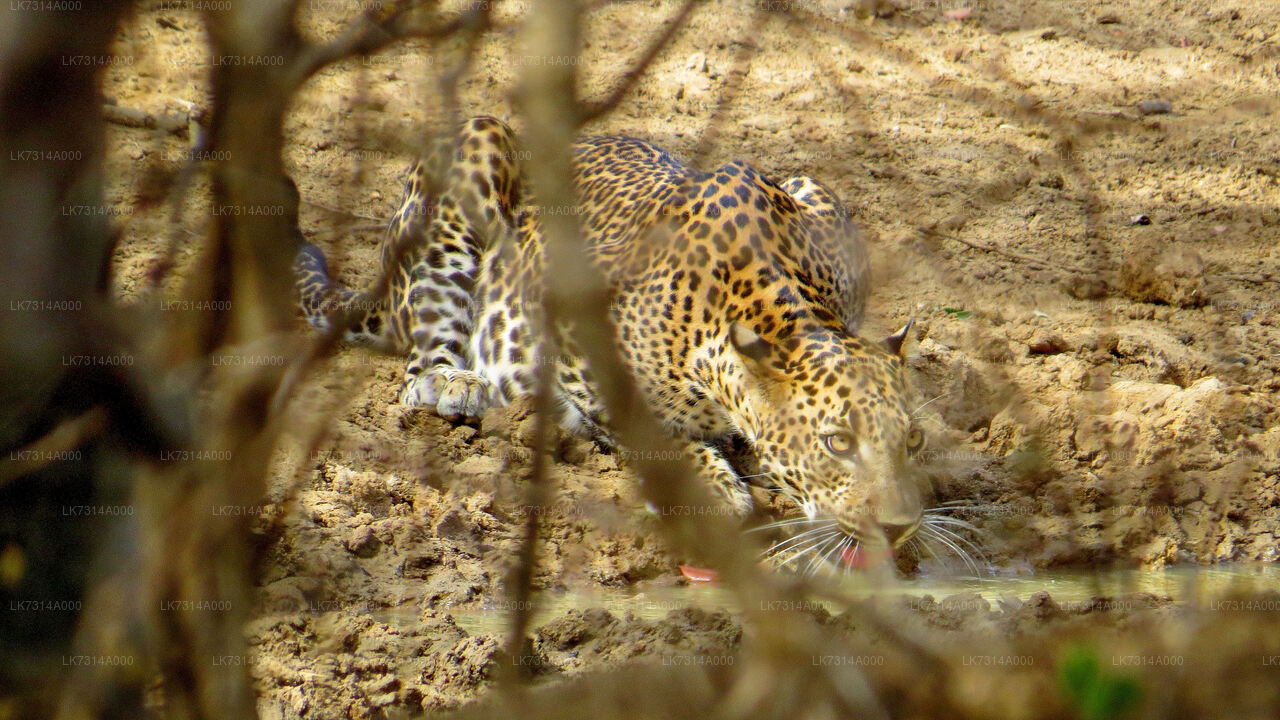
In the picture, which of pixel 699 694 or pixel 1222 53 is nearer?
pixel 699 694

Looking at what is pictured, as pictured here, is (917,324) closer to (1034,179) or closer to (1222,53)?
(1034,179)

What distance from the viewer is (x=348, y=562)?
496cm

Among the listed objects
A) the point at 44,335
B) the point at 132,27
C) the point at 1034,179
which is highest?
the point at 1034,179

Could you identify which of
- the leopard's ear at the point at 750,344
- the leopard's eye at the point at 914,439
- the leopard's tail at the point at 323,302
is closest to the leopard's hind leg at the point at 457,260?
the leopard's tail at the point at 323,302

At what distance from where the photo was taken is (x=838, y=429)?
15.9ft

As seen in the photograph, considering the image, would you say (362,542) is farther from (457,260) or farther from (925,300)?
→ (925,300)

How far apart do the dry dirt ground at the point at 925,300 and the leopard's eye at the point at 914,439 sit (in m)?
0.48

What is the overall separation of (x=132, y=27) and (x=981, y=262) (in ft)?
22.5

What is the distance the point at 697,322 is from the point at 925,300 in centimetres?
247

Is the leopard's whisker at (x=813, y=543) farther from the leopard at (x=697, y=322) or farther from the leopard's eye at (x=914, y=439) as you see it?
the leopard's eye at (x=914, y=439)

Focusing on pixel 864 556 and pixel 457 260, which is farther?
pixel 457 260

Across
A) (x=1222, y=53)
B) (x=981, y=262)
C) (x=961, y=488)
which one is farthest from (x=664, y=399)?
(x=1222, y=53)

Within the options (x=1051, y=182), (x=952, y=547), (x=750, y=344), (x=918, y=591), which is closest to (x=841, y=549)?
(x=918, y=591)

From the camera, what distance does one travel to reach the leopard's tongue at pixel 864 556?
4.48 meters
